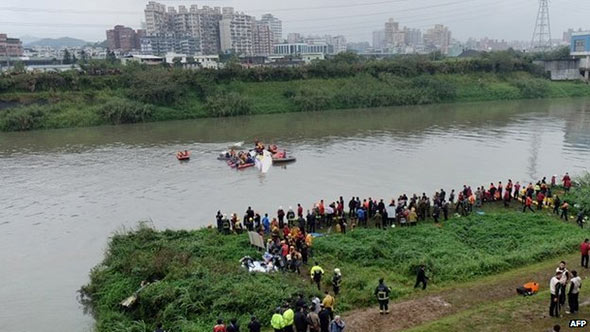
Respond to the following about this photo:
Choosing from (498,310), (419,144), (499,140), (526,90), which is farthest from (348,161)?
(526,90)

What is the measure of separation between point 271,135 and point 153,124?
17.4 metres

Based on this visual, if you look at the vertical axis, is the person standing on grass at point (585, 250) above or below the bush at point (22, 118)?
below

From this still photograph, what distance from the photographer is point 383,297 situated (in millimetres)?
13992

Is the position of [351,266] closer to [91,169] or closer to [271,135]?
[91,169]

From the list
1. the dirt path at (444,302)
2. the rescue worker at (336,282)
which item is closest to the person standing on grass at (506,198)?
the dirt path at (444,302)

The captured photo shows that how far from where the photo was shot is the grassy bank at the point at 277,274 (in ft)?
49.9

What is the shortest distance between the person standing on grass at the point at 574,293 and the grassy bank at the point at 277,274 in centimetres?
382

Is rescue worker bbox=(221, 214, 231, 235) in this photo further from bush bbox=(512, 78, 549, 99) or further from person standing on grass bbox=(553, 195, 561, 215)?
bush bbox=(512, 78, 549, 99)

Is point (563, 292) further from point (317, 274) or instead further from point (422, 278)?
point (317, 274)

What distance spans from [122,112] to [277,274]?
1948 inches

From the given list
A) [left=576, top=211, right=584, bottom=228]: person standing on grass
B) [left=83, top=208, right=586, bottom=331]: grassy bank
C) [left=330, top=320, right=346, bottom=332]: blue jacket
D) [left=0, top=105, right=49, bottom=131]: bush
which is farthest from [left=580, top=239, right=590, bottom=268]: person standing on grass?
[left=0, top=105, right=49, bottom=131]: bush

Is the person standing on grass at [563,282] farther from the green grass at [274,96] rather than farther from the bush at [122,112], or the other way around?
the green grass at [274,96]

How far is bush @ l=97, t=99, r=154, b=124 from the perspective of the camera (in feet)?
201

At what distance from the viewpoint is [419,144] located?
1695 inches
